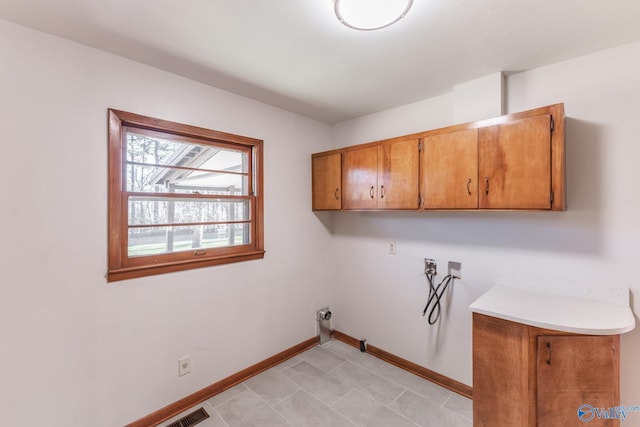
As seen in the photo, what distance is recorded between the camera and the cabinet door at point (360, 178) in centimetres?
250

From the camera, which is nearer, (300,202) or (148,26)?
(148,26)

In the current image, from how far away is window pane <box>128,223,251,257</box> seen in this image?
198 cm

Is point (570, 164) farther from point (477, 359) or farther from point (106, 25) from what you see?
point (106, 25)

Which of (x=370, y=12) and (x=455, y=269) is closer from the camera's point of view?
(x=370, y=12)

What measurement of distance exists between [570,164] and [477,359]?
4.49ft

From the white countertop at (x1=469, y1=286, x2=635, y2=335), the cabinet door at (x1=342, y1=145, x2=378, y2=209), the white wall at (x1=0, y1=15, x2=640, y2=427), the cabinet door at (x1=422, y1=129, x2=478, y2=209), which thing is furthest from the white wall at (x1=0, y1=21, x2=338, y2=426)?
the white countertop at (x1=469, y1=286, x2=635, y2=335)

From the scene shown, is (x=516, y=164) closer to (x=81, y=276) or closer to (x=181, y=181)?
(x=181, y=181)

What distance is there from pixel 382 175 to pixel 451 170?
1.89 ft

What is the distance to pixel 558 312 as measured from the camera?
156 cm

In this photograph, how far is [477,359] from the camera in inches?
66.2

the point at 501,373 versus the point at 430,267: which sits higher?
the point at 430,267

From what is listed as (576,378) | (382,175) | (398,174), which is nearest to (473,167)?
(398,174)

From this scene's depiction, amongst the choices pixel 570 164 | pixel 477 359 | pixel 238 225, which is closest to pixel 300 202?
pixel 238 225

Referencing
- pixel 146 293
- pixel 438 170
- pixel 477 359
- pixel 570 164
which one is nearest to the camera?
pixel 477 359
